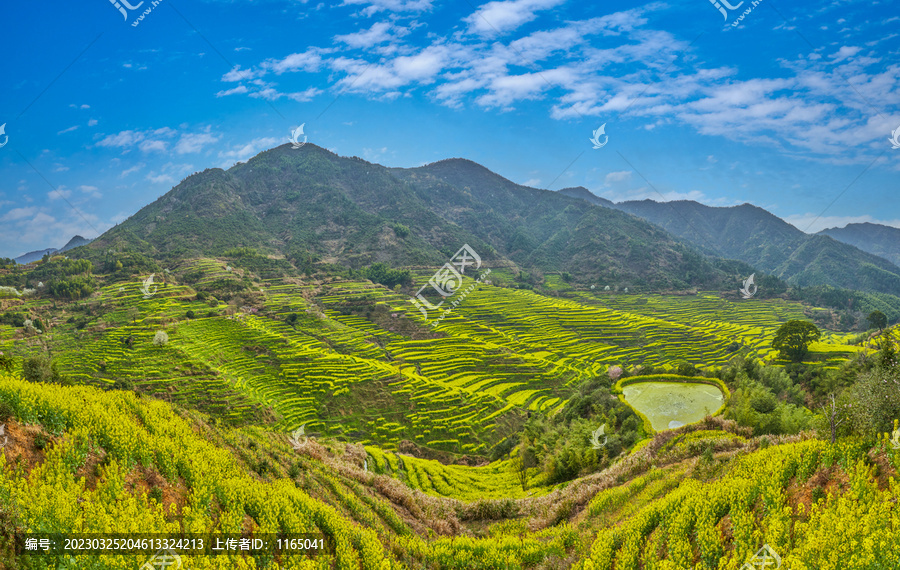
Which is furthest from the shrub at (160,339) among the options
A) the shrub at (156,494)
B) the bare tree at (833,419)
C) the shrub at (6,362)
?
the bare tree at (833,419)

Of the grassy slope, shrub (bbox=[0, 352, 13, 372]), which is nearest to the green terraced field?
the grassy slope

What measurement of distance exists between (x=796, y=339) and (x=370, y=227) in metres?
105

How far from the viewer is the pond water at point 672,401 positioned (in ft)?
76.2

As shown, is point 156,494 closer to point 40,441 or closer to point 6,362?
point 40,441

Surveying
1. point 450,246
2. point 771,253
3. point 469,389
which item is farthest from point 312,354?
point 771,253

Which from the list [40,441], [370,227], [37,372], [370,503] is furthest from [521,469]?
[370,227]

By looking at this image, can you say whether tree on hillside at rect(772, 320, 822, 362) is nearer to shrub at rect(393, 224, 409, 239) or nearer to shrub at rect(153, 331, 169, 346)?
shrub at rect(153, 331, 169, 346)

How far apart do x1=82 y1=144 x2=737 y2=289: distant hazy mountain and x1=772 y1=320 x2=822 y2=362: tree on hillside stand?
2590 inches

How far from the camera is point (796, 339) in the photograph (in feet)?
135

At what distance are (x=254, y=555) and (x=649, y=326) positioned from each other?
67358mm

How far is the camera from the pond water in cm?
2323

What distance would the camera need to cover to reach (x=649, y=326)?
211ft

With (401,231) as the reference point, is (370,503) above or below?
below

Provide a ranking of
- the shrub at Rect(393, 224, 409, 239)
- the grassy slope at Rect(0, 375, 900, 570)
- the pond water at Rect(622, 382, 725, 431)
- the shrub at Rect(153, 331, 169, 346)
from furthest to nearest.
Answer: the shrub at Rect(393, 224, 409, 239)
the shrub at Rect(153, 331, 169, 346)
the pond water at Rect(622, 382, 725, 431)
the grassy slope at Rect(0, 375, 900, 570)
